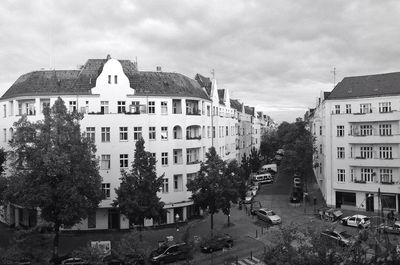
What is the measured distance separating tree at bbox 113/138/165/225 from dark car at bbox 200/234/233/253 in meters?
5.23

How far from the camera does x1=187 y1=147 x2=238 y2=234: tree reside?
3884 centimetres

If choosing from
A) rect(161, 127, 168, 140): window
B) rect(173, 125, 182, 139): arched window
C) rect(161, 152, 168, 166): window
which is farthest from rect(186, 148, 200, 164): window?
rect(161, 127, 168, 140): window

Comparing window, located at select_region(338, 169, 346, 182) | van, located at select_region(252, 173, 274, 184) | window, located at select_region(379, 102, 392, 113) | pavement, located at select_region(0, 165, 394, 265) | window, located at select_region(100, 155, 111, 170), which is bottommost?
pavement, located at select_region(0, 165, 394, 265)

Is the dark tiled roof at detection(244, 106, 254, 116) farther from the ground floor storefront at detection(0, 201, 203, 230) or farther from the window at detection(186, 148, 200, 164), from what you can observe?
the ground floor storefront at detection(0, 201, 203, 230)

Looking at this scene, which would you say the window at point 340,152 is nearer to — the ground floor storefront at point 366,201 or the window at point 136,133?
the ground floor storefront at point 366,201

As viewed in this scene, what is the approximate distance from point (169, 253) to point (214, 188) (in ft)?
31.7

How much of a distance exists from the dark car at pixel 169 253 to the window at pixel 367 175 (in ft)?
94.6

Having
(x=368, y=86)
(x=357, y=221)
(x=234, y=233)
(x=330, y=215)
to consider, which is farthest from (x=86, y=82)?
(x=368, y=86)

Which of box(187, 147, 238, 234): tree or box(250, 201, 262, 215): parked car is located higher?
box(187, 147, 238, 234): tree

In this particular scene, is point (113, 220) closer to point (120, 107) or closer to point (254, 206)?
point (120, 107)

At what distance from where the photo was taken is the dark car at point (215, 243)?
3350 cm

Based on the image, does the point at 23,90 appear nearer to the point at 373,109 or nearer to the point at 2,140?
the point at 2,140

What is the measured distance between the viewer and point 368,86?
51344 millimetres

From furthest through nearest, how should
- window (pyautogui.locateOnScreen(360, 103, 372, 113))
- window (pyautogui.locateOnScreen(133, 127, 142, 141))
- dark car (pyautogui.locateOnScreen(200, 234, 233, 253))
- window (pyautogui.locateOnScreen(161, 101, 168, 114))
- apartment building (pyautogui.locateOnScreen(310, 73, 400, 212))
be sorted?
window (pyautogui.locateOnScreen(360, 103, 372, 113)) < apartment building (pyautogui.locateOnScreen(310, 73, 400, 212)) < window (pyautogui.locateOnScreen(161, 101, 168, 114)) < window (pyautogui.locateOnScreen(133, 127, 142, 141)) < dark car (pyautogui.locateOnScreen(200, 234, 233, 253))
